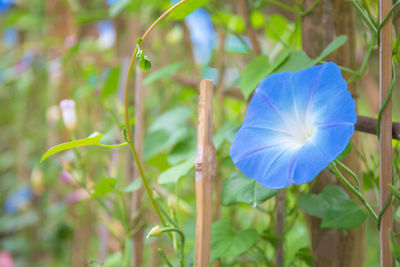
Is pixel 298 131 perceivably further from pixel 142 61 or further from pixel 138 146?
pixel 138 146

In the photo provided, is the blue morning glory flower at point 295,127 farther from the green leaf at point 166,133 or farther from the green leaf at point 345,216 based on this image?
the green leaf at point 166,133

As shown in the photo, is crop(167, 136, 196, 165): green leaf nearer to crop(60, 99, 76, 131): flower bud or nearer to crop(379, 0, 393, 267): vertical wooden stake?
crop(60, 99, 76, 131): flower bud

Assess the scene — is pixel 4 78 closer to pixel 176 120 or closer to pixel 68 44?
pixel 68 44

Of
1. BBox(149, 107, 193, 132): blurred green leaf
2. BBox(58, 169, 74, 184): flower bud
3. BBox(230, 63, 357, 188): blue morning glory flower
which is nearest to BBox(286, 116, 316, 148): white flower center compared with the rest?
BBox(230, 63, 357, 188): blue morning glory flower

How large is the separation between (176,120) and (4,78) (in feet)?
3.13

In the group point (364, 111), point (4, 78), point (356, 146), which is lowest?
point (364, 111)

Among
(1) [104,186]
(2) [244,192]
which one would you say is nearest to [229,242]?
(2) [244,192]

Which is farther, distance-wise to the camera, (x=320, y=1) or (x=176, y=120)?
(x=176, y=120)

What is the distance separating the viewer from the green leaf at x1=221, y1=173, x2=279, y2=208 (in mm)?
392

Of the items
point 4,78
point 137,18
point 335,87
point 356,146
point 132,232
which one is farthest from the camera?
point 4,78

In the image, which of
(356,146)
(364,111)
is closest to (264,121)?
(356,146)

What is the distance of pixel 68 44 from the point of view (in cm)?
113

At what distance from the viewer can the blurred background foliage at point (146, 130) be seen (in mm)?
486

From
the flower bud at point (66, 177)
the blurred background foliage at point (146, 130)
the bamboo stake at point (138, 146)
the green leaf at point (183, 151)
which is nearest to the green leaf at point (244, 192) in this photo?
the blurred background foliage at point (146, 130)
